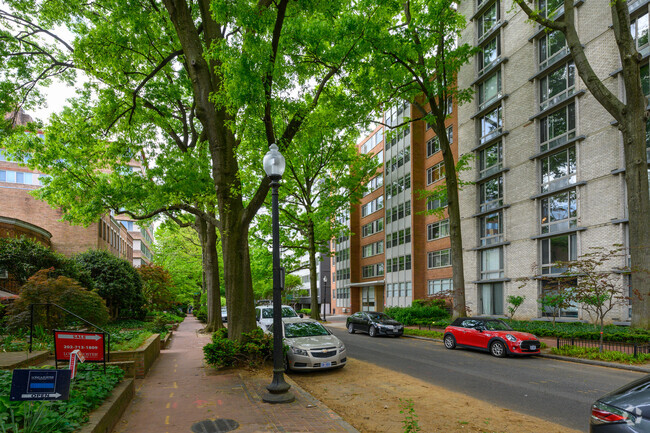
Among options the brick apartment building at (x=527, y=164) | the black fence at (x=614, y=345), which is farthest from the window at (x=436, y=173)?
the black fence at (x=614, y=345)

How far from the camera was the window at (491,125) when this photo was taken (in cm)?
2780

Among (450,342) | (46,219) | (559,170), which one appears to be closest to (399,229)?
(559,170)

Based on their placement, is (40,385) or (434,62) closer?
(40,385)

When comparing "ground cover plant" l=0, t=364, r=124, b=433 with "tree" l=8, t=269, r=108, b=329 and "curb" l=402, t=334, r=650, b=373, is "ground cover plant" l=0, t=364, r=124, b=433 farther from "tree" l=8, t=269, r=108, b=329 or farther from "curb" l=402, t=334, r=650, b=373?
"curb" l=402, t=334, r=650, b=373

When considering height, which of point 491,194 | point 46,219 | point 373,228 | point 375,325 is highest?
point 491,194

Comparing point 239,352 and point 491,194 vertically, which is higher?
point 491,194

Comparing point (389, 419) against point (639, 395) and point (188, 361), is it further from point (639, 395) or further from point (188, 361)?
point (188, 361)

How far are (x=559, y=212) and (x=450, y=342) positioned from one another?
1144 centimetres

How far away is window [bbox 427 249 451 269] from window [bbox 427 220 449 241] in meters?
1.36

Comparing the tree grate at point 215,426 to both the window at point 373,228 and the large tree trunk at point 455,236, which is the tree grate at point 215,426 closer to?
the large tree trunk at point 455,236

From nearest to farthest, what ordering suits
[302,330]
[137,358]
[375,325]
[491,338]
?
[137,358] → [302,330] → [491,338] → [375,325]

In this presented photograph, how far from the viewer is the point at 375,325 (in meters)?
22.4

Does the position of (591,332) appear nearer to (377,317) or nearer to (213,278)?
(377,317)

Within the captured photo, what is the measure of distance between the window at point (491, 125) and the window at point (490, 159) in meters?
0.76
